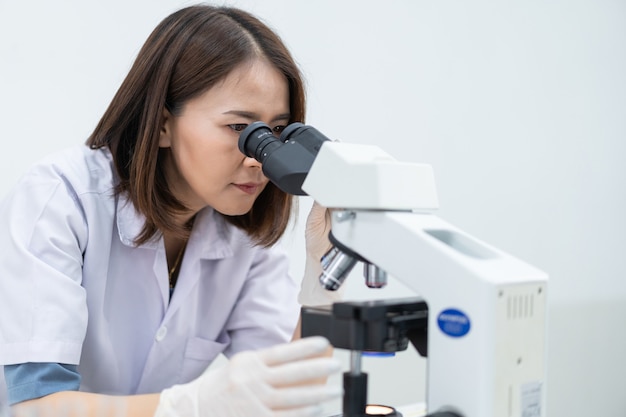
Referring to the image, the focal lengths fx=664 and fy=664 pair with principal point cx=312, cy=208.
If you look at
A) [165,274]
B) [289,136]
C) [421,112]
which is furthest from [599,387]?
[289,136]

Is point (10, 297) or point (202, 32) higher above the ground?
point (202, 32)

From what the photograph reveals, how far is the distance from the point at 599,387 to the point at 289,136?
6.93 feet

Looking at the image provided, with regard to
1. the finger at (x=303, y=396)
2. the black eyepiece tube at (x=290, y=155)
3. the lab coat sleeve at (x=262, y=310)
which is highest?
the black eyepiece tube at (x=290, y=155)

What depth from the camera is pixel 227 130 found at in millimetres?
1282

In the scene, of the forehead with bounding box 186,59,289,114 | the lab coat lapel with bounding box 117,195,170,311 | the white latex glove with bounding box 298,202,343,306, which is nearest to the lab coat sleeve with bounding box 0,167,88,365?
the lab coat lapel with bounding box 117,195,170,311

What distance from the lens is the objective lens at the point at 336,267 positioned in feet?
2.89

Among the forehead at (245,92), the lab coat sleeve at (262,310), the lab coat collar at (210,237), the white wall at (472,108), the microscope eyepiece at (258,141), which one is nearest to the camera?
the microscope eyepiece at (258,141)

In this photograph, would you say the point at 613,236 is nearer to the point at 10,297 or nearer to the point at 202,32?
the point at 202,32

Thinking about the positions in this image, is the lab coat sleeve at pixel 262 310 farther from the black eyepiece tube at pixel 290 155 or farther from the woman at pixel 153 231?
the black eyepiece tube at pixel 290 155

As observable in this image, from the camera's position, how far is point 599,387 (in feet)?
8.57

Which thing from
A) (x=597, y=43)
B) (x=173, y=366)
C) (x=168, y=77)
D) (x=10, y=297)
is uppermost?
(x=597, y=43)

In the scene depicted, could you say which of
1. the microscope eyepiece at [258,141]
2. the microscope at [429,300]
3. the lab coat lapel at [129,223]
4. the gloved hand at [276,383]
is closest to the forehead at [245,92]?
the microscope eyepiece at [258,141]

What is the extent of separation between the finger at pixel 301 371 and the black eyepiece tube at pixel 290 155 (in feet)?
0.93

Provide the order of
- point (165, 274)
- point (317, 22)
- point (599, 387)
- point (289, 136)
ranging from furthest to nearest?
1. point (599, 387)
2. point (317, 22)
3. point (165, 274)
4. point (289, 136)
